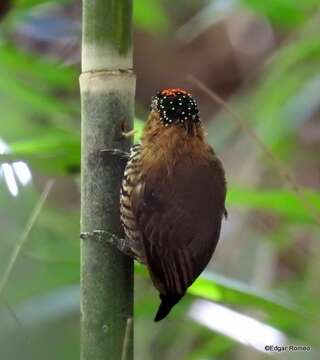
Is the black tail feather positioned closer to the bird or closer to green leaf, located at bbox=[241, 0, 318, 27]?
the bird

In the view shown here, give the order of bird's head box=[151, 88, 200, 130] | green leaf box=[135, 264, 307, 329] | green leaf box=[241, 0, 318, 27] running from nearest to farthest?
bird's head box=[151, 88, 200, 130]
green leaf box=[135, 264, 307, 329]
green leaf box=[241, 0, 318, 27]

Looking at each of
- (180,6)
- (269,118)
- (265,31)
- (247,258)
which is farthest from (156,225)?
(265,31)

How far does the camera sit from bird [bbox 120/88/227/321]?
1372 millimetres

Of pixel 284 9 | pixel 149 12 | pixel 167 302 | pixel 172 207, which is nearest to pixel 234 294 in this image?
pixel 167 302

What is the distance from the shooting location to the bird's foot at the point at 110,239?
1353 millimetres

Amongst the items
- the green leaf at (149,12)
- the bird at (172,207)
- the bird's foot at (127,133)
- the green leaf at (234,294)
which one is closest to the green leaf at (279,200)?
the green leaf at (234,294)

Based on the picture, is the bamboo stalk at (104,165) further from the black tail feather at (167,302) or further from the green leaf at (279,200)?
the green leaf at (279,200)

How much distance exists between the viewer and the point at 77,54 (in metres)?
3.77

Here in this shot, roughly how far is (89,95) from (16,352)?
38 centimetres

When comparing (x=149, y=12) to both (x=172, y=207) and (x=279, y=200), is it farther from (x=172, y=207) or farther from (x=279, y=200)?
(x=172, y=207)

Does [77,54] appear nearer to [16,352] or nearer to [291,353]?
[291,353]

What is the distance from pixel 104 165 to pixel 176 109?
7.2 inches

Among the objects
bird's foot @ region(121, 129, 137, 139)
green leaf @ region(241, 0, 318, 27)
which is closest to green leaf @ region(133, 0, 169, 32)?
green leaf @ region(241, 0, 318, 27)

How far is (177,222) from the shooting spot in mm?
1374
